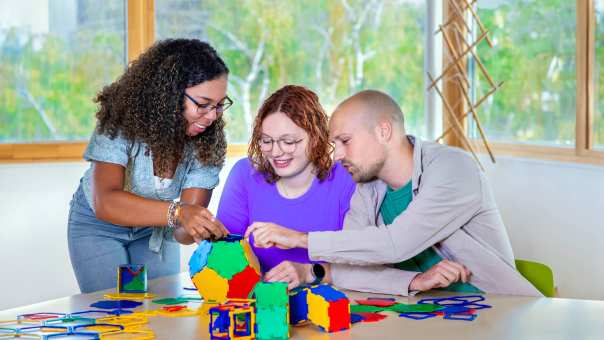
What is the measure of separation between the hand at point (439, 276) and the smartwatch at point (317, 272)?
0.31 meters

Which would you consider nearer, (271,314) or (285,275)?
(271,314)

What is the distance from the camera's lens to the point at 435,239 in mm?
2361

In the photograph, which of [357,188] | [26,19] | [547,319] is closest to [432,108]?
[26,19]

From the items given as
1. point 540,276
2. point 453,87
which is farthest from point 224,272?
point 453,87

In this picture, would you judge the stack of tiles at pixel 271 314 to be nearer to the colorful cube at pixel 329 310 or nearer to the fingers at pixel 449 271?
the colorful cube at pixel 329 310

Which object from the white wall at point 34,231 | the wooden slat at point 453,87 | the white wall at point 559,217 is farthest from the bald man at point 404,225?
the wooden slat at point 453,87

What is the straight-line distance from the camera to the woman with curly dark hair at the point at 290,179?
263 cm

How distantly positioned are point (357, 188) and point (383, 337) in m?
0.81

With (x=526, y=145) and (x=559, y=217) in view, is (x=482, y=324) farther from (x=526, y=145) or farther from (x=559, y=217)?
(x=526, y=145)

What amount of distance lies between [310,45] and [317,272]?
3132mm

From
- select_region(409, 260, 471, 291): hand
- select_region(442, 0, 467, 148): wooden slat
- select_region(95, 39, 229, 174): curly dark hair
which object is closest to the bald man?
select_region(409, 260, 471, 291): hand

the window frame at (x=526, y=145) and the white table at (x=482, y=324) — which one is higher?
the window frame at (x=526, y=145)

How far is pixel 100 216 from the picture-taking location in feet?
8.61

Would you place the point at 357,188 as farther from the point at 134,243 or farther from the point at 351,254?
the point at 134,243
